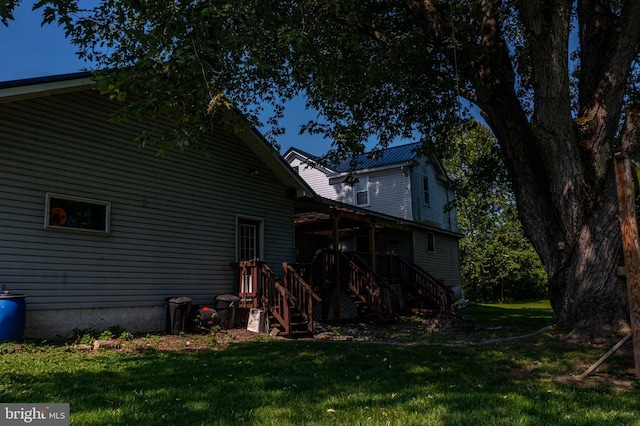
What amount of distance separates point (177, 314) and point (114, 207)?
2587mm

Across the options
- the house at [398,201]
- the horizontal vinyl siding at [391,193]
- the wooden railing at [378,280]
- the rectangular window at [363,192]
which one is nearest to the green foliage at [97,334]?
the wooden railing at [378,280]

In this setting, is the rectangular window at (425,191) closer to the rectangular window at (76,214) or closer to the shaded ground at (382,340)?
the shaded ground at (382,340)

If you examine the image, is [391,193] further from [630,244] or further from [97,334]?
[630,244]

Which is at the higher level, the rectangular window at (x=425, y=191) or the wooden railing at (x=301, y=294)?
the rectangular window at (x=425, y=191)

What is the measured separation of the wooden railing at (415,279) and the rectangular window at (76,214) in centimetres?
1038

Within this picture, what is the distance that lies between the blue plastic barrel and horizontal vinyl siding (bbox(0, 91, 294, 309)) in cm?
60

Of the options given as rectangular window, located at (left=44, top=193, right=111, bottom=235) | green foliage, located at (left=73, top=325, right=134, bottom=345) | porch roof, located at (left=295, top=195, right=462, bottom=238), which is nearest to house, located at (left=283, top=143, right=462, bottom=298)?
porch roof, located at (left=295, top=195, right=462, bottom=238)

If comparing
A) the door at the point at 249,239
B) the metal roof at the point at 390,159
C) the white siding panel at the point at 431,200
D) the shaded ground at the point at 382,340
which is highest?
the metal roof at the point at 390,159

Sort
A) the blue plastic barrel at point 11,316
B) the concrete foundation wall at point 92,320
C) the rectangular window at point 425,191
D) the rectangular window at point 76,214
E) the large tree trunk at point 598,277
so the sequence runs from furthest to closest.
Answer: the rectangular window at point 425,191 < the rectangular window at point 76,214 < the concrete foundation wall at point 92,320 < the blue plastic barrel at point 11,316 < the large tree trunk at point 598,277

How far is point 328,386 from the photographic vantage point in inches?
202

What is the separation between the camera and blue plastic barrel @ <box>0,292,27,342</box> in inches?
297

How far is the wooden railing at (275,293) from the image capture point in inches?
419

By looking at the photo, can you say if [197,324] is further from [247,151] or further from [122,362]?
[247,151]

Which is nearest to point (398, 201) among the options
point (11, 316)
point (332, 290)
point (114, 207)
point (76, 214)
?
point (332, 290)
